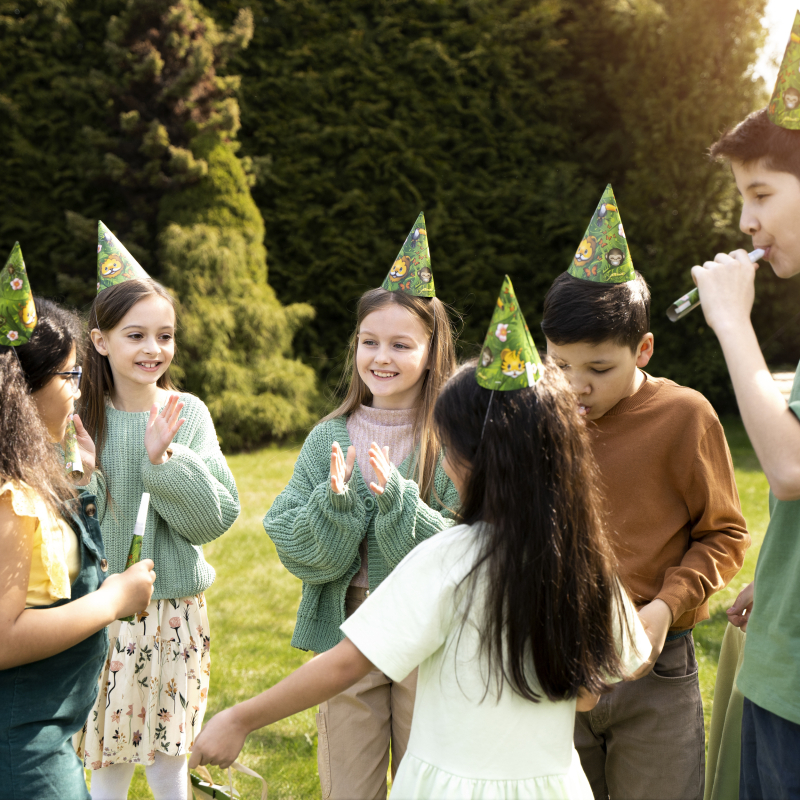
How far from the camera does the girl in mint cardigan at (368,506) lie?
6.52 ft

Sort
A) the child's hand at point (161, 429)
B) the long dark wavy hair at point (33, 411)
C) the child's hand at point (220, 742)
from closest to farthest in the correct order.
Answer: the child's hand at point (220, 742)
the long dark wavy hair at point (33, 411)
the child's hand at point (161, 429)

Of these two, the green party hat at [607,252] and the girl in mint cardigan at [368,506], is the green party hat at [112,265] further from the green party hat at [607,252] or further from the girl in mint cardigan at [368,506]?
the green party hat at [607,252]

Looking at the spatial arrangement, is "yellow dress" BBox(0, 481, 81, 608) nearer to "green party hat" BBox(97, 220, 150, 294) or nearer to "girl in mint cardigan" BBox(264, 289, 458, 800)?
"girl in mint cardigan" BBox(264, 289, 458, 800)

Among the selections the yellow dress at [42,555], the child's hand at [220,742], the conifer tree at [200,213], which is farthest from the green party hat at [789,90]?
the conifer tree at [200,213]

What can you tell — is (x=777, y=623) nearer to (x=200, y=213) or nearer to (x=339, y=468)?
(x=339, y=468)

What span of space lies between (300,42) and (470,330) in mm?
4390

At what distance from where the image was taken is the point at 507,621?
52.1 inches

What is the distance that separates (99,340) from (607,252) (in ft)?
5.14

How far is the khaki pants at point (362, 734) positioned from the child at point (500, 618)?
24.7 inches

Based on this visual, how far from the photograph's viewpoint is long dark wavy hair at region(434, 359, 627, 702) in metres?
1.32

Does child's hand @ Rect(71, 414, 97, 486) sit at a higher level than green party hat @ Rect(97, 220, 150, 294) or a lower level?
lower

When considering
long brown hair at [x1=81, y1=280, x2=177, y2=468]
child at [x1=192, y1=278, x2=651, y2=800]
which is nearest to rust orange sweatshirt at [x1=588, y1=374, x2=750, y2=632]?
child at [x1=192, y1=278, x2=651, y2=800]

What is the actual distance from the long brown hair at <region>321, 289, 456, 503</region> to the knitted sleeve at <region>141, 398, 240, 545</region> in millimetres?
407

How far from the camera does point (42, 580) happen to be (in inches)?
59.4
